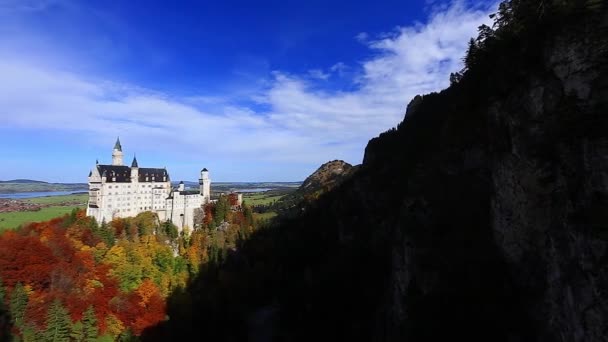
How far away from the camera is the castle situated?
7912cm

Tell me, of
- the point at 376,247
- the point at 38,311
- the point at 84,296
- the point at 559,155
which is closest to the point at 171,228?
the point at 84,296

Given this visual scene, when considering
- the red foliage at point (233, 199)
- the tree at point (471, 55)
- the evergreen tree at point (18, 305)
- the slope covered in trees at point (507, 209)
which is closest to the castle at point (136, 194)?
the red foliage at point (233, 199)

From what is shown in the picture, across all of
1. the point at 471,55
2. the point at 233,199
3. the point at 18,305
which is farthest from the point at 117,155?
the point at 471,55

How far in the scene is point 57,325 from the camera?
155 ft

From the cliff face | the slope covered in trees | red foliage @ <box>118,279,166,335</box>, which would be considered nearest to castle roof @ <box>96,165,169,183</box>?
red foliage @ <box>118,279,166,335</box>

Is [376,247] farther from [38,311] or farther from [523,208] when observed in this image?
[38,311]

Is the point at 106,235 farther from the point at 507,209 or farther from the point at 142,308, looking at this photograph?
the point at 507,209

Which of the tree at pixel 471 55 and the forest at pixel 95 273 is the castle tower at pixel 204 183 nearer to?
the forest at pixel 95 273

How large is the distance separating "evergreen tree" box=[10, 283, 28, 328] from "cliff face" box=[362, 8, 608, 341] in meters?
53.5

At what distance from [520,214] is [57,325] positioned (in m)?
56.6

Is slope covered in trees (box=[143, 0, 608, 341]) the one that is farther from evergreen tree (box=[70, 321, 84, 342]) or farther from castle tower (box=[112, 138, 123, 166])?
castle tower (box=[112, 138, 123, 166])

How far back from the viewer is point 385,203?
46438 millimetres

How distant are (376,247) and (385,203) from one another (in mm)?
5907

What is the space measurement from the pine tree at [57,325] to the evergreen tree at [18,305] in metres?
5.67
